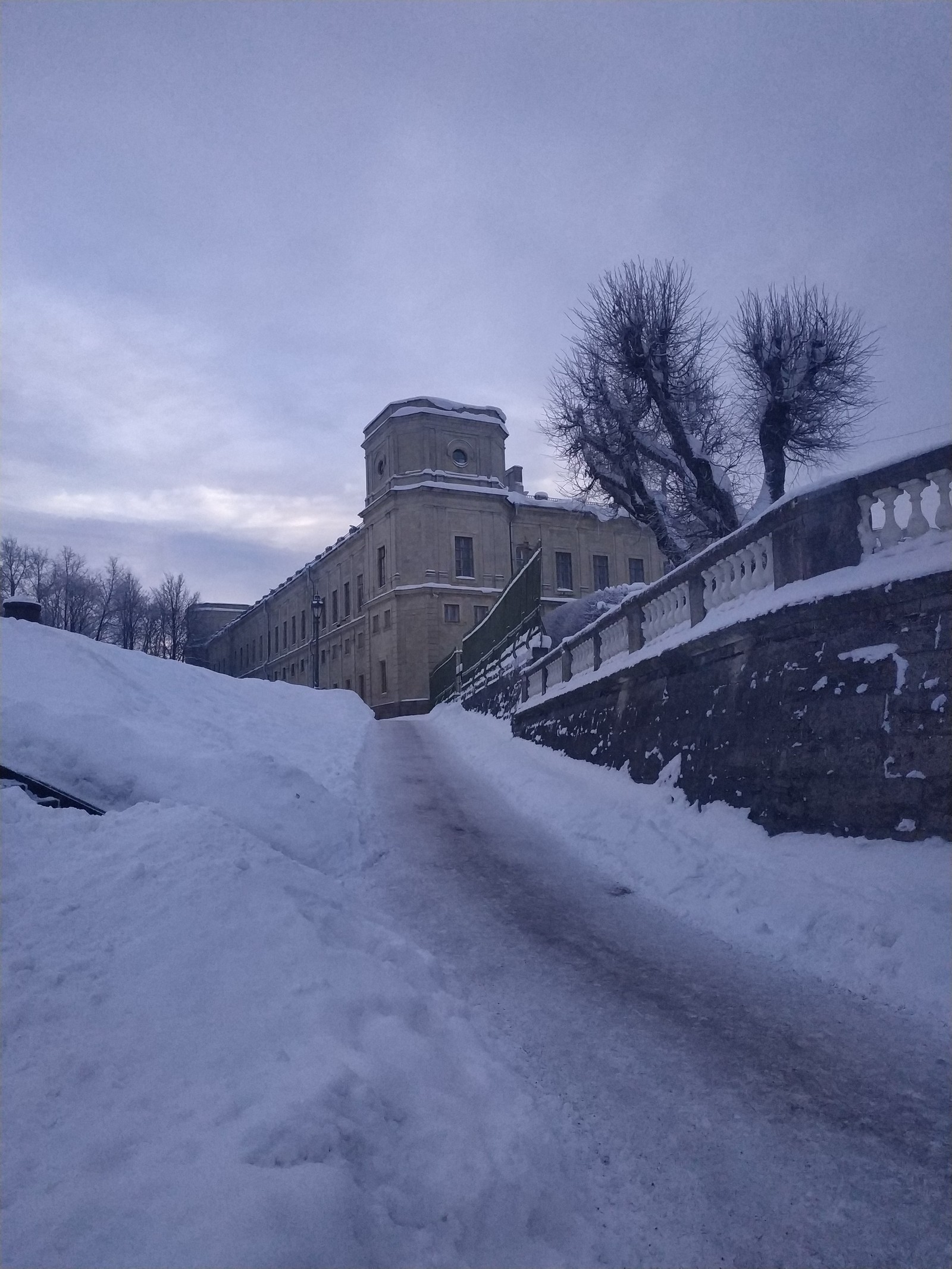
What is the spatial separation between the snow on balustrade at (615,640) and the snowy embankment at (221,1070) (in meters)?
7.56

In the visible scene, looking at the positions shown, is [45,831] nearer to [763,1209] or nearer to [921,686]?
[763,1209]

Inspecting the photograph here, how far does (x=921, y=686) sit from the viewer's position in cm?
613

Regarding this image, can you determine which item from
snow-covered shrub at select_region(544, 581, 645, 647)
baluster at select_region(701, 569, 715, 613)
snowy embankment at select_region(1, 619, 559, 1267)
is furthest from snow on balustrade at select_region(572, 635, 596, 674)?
snow-covered shrub at select_region(544, 581, 645, 647)

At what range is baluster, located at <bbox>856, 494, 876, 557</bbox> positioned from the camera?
7094 millimetres

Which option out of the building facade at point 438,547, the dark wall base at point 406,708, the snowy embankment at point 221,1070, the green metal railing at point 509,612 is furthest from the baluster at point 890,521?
the dark wall base at point 406,708

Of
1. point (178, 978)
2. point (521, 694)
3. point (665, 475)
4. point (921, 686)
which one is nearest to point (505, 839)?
point (921, 686)

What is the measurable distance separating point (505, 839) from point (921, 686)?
4.97m

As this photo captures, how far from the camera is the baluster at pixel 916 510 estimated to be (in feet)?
21.9

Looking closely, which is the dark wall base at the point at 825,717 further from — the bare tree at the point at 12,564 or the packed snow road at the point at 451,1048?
the bare tree at the point at 12,564

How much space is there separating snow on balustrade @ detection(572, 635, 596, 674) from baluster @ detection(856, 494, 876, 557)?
7.18 metres

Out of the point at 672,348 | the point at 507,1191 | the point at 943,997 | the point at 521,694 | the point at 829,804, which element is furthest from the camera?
the point at 521,694

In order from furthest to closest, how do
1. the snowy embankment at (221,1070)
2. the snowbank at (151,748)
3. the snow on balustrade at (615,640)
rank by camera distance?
the snow on balustrade at (615,640) < the snowbank at (151,748) < the snowy embankment at (221,1070)

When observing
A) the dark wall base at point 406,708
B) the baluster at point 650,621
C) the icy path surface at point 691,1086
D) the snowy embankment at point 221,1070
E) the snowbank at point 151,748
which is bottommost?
the icy path surface at point 691,1086

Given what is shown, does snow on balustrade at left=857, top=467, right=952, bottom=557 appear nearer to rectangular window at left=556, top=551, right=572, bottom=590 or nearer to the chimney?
rectangular window at left=556, top=551, right=572, bottom=590
